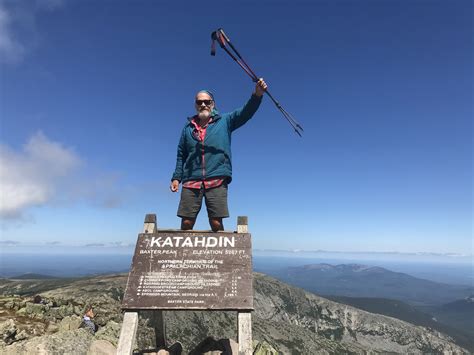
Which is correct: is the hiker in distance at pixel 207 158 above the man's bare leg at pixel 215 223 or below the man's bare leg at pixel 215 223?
above

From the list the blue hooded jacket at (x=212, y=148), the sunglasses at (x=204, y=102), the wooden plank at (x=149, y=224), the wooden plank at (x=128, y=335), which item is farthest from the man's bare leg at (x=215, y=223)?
the sunglasses at (x=204, y=102)

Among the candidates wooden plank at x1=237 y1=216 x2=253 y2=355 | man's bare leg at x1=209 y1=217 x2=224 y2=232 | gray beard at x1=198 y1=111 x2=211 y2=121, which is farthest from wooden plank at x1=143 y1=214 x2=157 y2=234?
gray beard at x1=198 y1=111 x2=211 y2=121

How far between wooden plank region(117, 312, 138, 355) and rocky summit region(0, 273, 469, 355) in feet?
14.0

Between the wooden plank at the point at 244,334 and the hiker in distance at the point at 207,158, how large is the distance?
294cm

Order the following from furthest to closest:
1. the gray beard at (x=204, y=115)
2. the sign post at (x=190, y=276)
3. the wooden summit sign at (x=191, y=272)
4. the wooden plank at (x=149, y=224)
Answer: the gray beard at (x=204, y=115), the wooden plank at (x=149, y=224), the wooden summit sign at (x=191, y=272), the sign post at (x=190, y=276)

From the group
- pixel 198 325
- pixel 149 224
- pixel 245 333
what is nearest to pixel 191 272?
pixel 245 333

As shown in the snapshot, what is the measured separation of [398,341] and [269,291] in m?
67.4

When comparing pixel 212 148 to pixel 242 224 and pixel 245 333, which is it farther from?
pixel 245 333

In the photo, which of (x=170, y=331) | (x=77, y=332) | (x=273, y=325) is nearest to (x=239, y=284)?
(x=77, y=332)

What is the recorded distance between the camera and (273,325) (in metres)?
70.8

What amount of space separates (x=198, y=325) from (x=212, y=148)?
45.0 metres

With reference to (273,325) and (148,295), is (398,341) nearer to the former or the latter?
(273,325)

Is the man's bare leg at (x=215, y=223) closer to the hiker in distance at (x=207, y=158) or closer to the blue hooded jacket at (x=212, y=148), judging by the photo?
the hiker in distance at (x=207, y=158)

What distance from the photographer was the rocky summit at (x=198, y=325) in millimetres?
13359
